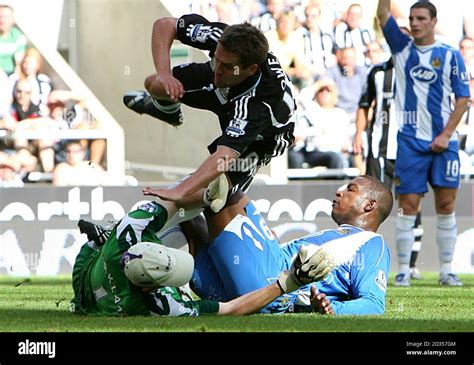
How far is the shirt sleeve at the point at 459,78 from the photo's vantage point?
380 inches

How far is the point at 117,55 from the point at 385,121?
2.86m

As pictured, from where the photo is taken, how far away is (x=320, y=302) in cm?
591

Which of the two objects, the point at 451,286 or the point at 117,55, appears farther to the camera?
the point at 117,55

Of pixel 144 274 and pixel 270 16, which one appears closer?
pixel 144 274

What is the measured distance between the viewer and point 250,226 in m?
6.35

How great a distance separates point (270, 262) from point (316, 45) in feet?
18.2

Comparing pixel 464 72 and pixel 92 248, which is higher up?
pixel 464 72

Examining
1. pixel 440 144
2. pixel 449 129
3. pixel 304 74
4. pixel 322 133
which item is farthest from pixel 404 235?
pixel 304 74

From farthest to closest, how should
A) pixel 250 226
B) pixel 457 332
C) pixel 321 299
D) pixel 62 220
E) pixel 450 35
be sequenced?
pixel 450 35 → pixel 62 220 → pixel 250 226 → pixel 321 299 → pixel 457 332

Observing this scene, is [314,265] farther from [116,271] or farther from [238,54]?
[238,54]

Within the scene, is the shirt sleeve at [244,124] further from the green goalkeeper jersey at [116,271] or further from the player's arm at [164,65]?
the green goalkeeper jersey at [116,271]

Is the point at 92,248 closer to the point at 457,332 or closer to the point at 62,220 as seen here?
the point at 457,332

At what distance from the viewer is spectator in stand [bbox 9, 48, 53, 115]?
1138 cm

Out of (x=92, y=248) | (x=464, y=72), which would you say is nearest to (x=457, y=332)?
(x=92, y=248)
